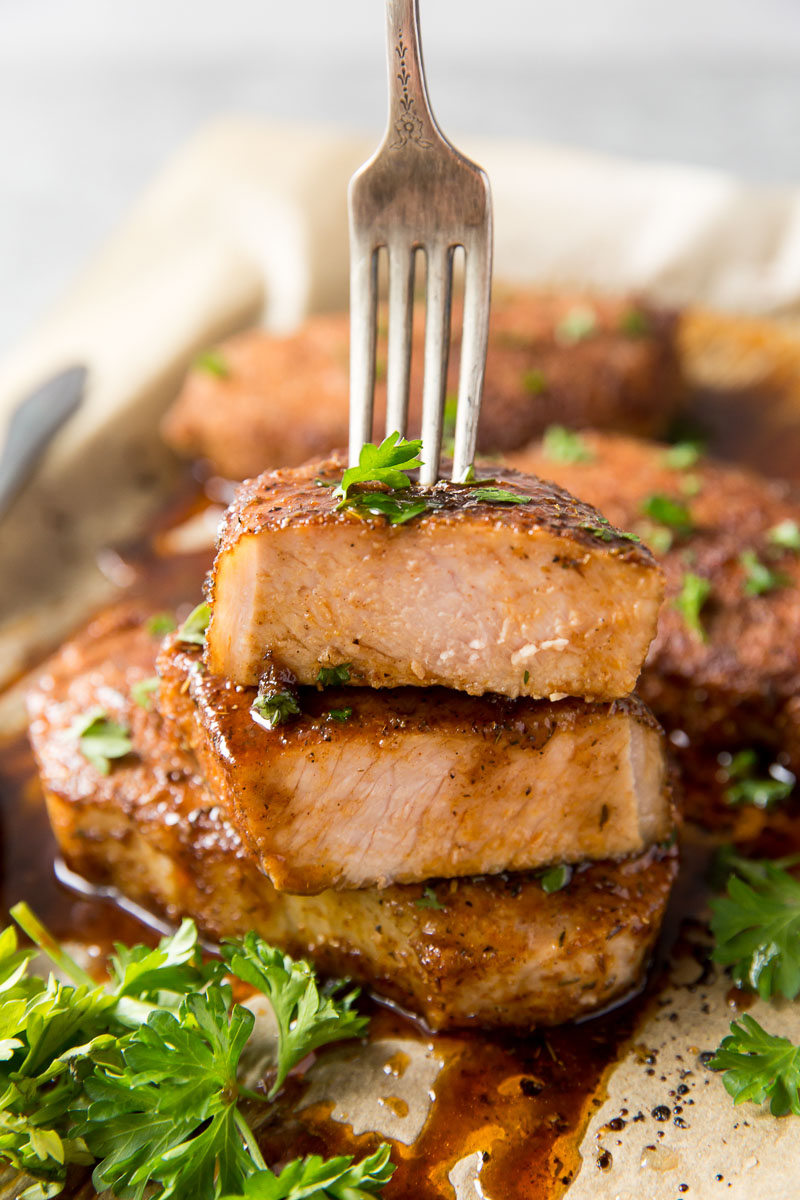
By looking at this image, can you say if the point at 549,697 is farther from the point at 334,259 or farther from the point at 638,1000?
the point at 334,259

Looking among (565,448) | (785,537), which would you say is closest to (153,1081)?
(785,537)

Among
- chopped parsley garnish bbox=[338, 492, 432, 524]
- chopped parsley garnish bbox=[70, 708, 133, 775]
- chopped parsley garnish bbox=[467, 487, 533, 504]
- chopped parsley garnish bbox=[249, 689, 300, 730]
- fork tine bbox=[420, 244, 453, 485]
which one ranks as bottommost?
chopped parsley garnish bbox=[70, 708, 133, 775]

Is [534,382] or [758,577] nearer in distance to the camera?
[758,577]

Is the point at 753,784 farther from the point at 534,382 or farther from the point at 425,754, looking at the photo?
the point at 534,382

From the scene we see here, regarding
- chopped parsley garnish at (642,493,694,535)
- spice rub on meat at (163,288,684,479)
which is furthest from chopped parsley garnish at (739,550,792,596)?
spice rub on meat at (163,288,684,479)

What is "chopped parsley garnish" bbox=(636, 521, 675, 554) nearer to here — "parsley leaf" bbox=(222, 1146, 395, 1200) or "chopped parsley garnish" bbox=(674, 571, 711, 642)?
"chopped parsley garnish" bbox=(674, 571, 711, 642)

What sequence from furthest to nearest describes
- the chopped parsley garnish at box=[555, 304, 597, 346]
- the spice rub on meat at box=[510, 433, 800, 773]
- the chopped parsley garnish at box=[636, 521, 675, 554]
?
the chopped parsley garnish at box=[555, 304, 597, 346] < the chopped parsley garnish at box=[636, 521, 675, 554] < the spice rub on meat at box=[510, 433, 800, 773]

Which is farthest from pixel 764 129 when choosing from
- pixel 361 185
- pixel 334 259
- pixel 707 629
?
pixel 361 185
